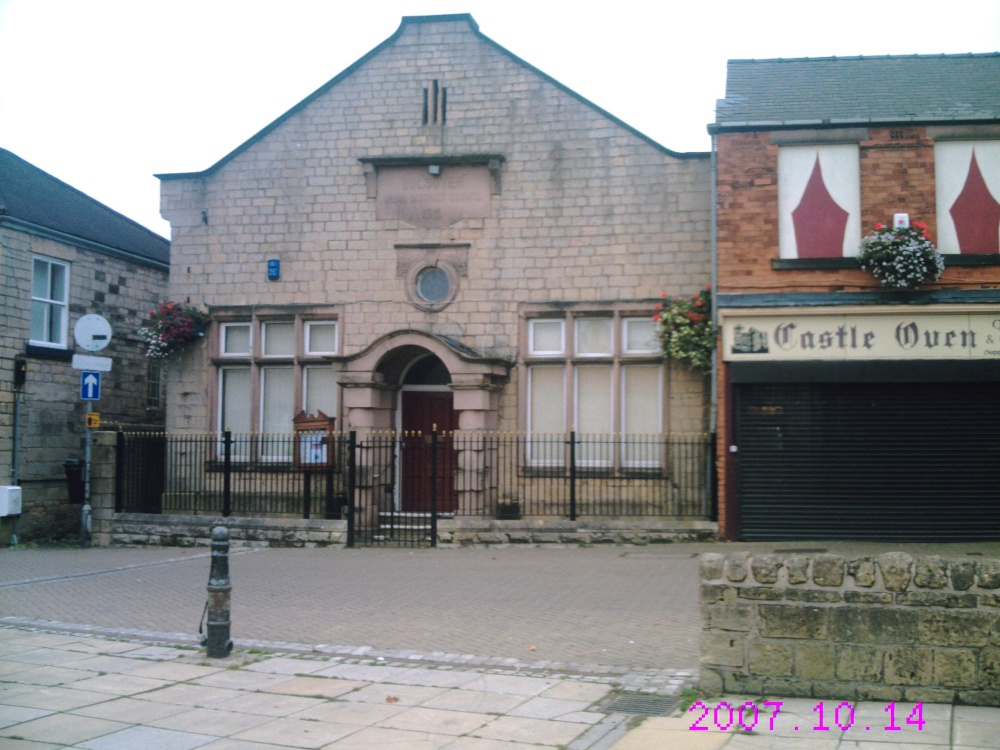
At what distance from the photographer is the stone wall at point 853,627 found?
268 inches

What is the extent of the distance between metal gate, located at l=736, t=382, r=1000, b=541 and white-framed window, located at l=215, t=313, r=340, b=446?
8.00 meters

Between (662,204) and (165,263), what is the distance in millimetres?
12103

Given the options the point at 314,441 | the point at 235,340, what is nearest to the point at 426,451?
the point at 314,441

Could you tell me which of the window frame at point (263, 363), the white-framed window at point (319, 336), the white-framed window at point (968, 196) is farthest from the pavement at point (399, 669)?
the white-framed window at point (319, 336)

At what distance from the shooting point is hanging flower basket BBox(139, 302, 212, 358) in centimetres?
1941

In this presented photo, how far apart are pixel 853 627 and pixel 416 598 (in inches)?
229

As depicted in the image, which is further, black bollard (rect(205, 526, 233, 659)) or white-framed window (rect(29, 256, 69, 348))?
white-framed window (rect(29, 256, 69, 348))

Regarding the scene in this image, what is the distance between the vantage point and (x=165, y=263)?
23.8m

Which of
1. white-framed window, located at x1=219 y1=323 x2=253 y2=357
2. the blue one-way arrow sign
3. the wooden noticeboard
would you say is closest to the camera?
the blue one-way arrow sign

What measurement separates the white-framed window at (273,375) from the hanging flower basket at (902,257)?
375 inches

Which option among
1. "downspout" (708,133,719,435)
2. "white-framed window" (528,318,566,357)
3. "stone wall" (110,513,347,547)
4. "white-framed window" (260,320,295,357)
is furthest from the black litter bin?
"downspout" (708,133,719,435)

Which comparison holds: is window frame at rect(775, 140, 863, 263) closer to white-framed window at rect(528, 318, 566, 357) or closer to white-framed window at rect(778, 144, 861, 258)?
white-framed window at rect(778, 144, 861, 258)

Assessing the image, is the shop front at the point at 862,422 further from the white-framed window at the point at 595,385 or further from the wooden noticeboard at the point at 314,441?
the wooden noticeboard at the point at 314,441
